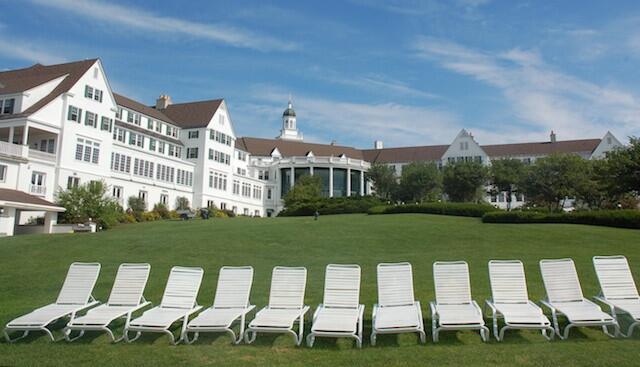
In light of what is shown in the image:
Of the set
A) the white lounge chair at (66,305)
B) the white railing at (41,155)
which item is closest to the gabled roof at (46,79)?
the white railing at (41,155)

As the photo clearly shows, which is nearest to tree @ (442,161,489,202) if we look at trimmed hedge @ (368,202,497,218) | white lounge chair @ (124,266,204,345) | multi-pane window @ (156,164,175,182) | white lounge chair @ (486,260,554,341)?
trimmed hedge @ (368,202,497,218)

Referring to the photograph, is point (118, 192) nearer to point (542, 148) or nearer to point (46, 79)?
point (46, 79)

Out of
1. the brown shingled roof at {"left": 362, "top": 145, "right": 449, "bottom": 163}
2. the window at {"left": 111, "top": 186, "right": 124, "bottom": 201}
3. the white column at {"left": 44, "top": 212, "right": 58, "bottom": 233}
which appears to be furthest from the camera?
the brown shingled roof at {"left": 362, "top": 145, "right": 449, "bottom": 163}

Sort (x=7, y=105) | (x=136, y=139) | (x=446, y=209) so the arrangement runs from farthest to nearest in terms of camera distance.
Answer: (x=136, y=139)
(x=7, y=105)
(x=446, y=209)

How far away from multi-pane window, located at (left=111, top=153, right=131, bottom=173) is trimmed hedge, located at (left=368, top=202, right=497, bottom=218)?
80.0 feet

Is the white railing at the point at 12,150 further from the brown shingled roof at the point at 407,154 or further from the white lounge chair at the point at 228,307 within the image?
the brown shingled roof at the point at 407,154

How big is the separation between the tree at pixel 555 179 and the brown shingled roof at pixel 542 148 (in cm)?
2452

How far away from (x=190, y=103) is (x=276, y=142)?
26.2m

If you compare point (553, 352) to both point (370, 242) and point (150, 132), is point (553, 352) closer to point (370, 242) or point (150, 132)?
point (370, 242)

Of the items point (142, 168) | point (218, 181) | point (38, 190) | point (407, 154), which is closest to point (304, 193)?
point (218, 181)

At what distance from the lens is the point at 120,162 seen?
49.5m

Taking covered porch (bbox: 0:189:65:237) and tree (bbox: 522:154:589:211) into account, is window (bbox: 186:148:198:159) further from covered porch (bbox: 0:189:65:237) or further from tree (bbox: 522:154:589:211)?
tree (bbox: 522:154:589:211)

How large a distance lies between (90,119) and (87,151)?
2983mm

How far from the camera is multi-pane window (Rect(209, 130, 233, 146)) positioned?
62444 mm
